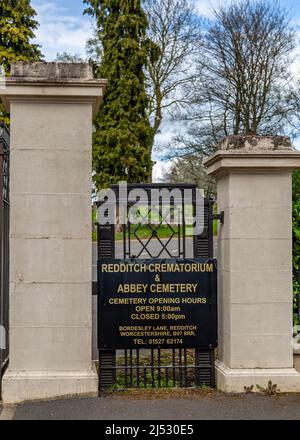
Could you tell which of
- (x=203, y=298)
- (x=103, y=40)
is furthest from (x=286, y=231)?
(x=103, y=40)

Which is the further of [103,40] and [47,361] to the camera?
[103,40]

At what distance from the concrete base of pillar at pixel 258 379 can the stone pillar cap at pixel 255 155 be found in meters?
2.00

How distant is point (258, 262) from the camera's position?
21.1ft

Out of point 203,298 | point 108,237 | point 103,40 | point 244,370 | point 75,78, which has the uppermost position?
point 103,40

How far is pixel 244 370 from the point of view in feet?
20.9

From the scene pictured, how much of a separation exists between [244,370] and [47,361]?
1.93 metres

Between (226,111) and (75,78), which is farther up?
(226,111)

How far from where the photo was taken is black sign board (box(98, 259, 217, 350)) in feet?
20.7

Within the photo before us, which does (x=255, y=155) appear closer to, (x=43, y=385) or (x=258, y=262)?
(x=258, y=262)

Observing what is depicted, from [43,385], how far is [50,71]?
9.75ft

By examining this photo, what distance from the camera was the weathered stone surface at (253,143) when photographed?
6406mm

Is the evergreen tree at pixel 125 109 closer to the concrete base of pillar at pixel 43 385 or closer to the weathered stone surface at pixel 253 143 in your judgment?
the weathered stone surface at pixel 253 143

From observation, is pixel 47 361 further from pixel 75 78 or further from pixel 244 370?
pixel 75 78

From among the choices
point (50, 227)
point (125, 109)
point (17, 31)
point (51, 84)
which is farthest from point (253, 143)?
point (125, 109)
